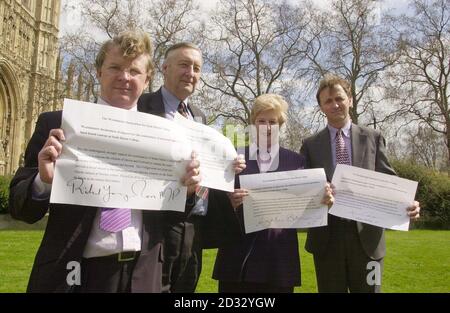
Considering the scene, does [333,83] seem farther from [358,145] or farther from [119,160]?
[119,160]

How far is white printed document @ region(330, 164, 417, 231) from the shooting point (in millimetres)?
3432

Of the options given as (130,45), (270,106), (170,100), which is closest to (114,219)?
(130,45)

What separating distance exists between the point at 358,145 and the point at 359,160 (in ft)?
0.44

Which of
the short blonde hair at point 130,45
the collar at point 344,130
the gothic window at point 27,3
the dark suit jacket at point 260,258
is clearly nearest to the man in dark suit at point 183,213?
the dark suit jacket at point 260,258

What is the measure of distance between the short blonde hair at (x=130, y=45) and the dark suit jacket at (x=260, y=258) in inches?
50.4

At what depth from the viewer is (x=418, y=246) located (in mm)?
12492

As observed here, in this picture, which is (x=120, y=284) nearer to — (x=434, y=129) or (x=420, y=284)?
(x=420, y=284)

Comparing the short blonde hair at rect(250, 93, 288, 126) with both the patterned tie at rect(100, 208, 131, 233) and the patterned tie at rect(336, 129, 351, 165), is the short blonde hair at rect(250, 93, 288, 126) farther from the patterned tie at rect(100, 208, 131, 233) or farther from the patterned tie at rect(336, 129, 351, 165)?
the patterned tie at rect(100, 208, 131, 233)

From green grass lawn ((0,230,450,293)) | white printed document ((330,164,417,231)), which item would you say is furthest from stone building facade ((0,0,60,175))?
white printed document ((330,164,417,231))

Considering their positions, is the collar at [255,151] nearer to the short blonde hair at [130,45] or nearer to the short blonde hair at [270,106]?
the short blonde hair at [270,106]

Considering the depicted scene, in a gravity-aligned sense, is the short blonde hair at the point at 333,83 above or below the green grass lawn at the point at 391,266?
above

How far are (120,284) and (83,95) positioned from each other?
25653mm

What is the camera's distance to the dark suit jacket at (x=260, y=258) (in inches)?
131
